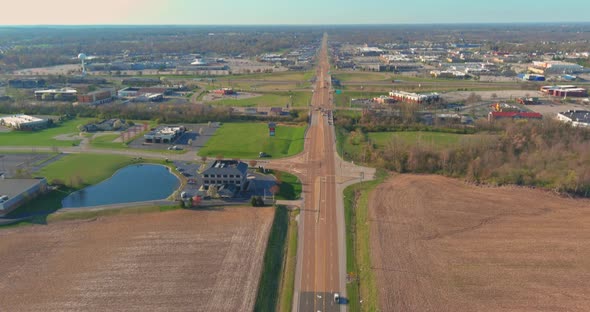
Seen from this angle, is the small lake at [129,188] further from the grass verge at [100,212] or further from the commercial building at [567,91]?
the commercial building at [567,91]

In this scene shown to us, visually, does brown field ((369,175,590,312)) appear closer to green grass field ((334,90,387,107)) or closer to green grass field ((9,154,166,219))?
green grass field ((9,154,166,219))

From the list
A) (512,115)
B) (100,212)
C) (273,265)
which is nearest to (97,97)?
(100,212)

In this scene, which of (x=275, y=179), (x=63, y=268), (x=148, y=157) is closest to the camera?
(x=63, y=268)

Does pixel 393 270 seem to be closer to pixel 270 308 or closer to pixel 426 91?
pixel 270 308

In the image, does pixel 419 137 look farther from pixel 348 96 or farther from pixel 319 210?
pixel 348 96

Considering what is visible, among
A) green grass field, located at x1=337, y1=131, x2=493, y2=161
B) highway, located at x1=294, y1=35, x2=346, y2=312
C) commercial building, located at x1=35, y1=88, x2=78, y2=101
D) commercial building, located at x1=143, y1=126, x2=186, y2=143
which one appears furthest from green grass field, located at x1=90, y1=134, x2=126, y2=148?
commercial building, located at x1=35, y1=88, x2=78, y2=101

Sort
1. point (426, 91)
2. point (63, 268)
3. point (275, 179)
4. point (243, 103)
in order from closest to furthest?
point (63, 268), point (275, 179), point (243, 103), point (426, 91)

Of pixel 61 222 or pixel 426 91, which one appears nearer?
pixel 61 222

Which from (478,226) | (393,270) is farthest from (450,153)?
(393,270)
